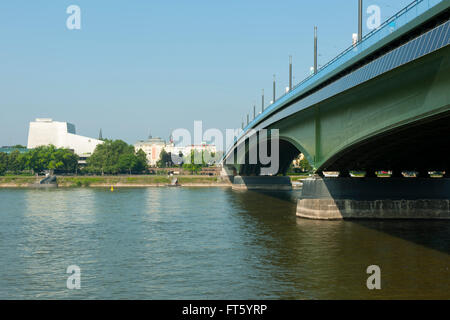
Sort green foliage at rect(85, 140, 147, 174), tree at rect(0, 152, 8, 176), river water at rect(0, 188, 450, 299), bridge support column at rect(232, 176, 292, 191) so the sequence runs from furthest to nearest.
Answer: green foliage at rect(85, 140, 147, 174), tree at rect(0, 152, 8, 176), bridge support column at rect(232, 176, 292, 191), river water at rect(0, 188, 450, 299)

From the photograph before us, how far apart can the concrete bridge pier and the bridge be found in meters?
0.08

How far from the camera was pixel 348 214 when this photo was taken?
120 feet

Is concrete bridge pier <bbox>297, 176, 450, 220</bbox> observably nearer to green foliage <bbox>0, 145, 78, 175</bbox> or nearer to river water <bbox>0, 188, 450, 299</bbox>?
river water <bbox>0, 188, 450, 299</bbox>

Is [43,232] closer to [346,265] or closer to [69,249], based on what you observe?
[69,249]

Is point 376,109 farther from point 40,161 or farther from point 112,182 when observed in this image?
point 40,161

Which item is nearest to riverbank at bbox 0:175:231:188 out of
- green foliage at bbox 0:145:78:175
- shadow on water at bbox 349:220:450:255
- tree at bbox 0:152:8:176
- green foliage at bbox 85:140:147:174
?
green foliage at bbox 0:145:78:175

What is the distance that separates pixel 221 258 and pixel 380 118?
11465 mm

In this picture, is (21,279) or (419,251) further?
(419,251)

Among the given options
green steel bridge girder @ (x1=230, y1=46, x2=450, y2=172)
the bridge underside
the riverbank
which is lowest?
the riverbank

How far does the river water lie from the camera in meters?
18.0

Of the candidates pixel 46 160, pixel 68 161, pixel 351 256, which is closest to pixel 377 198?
pixel 351 256

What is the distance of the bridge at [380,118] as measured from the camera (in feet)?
60.6
